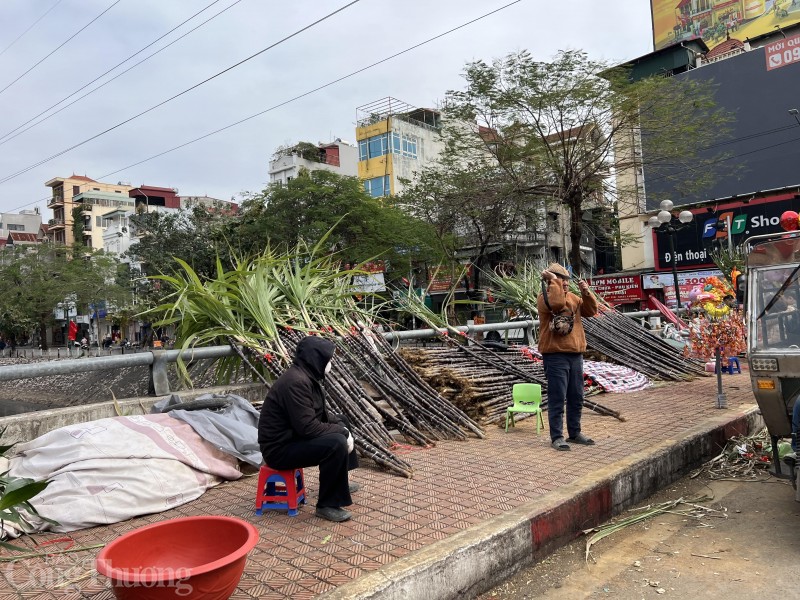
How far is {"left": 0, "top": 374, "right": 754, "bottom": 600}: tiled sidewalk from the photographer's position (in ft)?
10.6

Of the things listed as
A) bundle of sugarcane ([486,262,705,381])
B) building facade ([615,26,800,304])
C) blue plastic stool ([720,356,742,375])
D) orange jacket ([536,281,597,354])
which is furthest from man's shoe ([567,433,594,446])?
building facade ([615,26,800,304])

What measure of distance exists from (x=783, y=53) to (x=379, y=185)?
24.6 meters

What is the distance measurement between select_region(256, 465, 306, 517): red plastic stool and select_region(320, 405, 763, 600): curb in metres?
1.17

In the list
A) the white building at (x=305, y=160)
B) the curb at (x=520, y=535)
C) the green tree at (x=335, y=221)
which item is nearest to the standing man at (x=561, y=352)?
the curb at (x=520, y=535)

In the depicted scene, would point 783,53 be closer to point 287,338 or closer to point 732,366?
point 732,366

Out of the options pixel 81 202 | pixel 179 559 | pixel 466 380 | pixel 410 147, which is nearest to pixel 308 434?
pixel 179 559

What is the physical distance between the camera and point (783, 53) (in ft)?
91.0

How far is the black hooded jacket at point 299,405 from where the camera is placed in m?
4.07

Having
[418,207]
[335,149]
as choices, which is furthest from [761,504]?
[335,149]

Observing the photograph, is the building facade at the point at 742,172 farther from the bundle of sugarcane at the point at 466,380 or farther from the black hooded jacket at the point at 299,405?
the black hooded jacket at the point at 299,405

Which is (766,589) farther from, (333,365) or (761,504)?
(333,365)

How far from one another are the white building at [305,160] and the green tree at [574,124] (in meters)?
28.1

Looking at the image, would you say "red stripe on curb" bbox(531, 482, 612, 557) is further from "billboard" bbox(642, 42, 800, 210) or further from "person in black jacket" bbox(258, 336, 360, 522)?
"billboard" bbox(642, 42, 800, 210)

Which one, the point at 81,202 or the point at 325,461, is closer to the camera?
the point at 325,461
